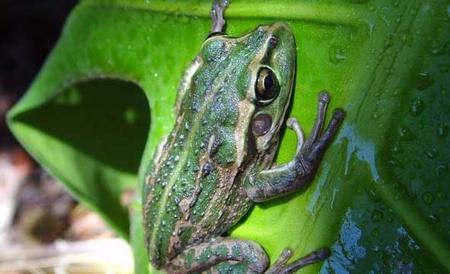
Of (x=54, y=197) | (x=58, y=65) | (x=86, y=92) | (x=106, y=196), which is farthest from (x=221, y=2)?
(x=54, y=197)

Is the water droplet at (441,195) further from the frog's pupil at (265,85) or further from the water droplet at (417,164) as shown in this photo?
the frog's pupil at (265,85)

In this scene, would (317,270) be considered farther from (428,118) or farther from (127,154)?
(127,154)

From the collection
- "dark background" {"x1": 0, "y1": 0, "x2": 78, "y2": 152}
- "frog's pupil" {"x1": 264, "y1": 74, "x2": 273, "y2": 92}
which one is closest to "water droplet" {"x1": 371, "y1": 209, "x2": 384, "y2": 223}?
"frog's pupil" {"x1": 264, "y1": 74, "x2": 273, "y2": 92}

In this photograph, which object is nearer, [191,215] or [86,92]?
[191,215]

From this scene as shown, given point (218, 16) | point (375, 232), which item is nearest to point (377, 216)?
point (375, 232)

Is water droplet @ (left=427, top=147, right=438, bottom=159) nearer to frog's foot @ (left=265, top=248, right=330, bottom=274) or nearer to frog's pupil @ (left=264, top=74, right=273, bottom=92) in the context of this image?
frog's foot @ (left=265, top=248, right=330, bottom=274)
